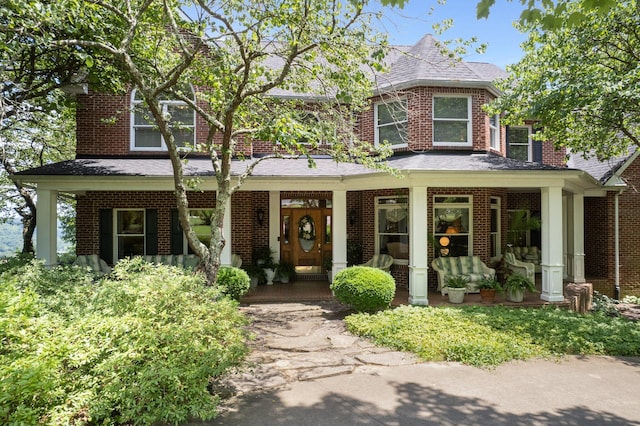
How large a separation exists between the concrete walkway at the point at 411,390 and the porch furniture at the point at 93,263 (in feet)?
21.0

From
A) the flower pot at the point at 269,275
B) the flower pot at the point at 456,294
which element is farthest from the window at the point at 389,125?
the flower pot at the point at 269,275

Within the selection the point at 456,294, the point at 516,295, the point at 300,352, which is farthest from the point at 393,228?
the point at 300,352

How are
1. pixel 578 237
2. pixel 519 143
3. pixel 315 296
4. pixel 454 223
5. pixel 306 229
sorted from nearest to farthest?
1. pixel 315 296
2. pixel 454 223
3. pixel 578 237
4. pixel 306 229
5. pixel 519 143

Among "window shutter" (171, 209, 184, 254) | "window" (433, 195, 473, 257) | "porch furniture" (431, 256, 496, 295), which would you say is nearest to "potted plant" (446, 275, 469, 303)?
"porch furniture" (431, 256, 496, 295)

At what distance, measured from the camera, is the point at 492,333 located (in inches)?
279

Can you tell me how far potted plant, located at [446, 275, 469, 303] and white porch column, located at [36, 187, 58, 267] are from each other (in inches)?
392

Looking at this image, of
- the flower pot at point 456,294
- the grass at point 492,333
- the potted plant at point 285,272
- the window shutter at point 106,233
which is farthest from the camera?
the potted plant at point 285,272

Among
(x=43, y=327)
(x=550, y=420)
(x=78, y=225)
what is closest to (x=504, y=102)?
(x=550, y=420)

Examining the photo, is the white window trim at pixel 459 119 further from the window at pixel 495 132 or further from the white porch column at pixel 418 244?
the white porch column at pixel 418 244

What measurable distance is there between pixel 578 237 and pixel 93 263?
1433cm

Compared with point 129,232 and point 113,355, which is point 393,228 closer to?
point 129,232

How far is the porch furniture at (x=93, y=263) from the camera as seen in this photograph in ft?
35.8

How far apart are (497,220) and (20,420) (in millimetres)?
12587

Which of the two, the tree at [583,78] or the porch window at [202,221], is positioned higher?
the tree at [583,78]
